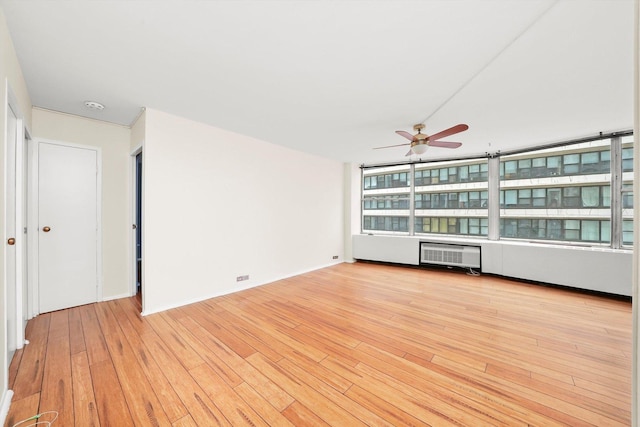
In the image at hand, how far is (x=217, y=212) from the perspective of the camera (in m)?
3.49

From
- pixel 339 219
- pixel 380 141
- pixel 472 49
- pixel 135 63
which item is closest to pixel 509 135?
pixel 380 141

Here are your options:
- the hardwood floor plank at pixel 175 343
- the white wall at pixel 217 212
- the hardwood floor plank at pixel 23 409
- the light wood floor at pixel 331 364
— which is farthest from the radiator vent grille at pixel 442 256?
the hardwood floor plank at pixel 23 409

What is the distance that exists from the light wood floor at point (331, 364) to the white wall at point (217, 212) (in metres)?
0.49

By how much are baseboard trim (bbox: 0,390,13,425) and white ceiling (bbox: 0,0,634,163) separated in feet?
8.06

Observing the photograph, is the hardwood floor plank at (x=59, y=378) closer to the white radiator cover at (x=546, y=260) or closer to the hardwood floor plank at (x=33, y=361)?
the hardwood floor plank at (x=33, y=361)

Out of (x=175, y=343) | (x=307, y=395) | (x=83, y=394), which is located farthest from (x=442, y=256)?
(x=83, y=394)

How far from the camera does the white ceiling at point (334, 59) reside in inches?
57.7

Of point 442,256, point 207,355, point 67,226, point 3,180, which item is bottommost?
point 207,355

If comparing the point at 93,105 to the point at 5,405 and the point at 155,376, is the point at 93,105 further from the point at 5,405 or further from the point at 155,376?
the point at 155,376

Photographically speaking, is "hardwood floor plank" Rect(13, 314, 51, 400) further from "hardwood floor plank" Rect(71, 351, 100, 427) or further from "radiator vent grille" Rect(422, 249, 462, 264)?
"radiator vent grille" Rect(422, 249, 462, 264)

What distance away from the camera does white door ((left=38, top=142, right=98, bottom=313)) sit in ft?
9.27

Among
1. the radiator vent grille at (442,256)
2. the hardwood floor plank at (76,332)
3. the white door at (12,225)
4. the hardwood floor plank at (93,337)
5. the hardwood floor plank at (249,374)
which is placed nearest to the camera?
the hardwood floor plank at (249,374)

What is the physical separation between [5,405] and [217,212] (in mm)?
2424

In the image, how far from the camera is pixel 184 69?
2062 millimetres
